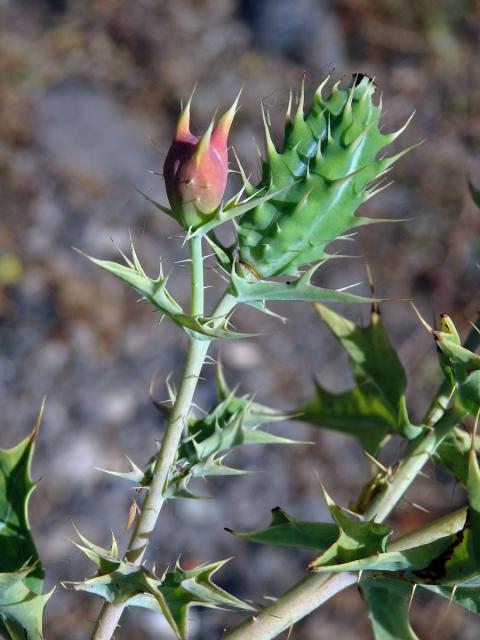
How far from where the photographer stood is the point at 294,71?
5578 millimetres

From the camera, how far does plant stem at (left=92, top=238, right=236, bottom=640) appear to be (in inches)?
37.0

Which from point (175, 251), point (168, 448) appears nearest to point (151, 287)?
point (168, 448)

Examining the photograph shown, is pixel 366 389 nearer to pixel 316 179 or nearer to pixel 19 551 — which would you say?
pixel 316 179

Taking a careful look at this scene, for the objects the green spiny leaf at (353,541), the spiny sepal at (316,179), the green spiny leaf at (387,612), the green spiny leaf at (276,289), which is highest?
the spiny sepal at (316,179)

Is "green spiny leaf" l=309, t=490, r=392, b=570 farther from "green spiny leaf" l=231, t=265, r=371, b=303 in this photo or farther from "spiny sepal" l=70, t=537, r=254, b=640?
"green spiny leaf" l=231, t=265, r=371, b=303

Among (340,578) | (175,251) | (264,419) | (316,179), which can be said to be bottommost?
(175,251)

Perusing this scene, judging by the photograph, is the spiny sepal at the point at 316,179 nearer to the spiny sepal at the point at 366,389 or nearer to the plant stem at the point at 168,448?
the plant stem at the point at 168,448

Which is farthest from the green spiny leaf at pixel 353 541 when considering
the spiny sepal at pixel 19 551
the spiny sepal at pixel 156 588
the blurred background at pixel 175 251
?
the blurred background at pixel 175 251

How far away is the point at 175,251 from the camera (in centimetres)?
459

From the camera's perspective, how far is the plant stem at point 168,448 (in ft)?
3.08

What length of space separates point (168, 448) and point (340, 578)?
0.29 m

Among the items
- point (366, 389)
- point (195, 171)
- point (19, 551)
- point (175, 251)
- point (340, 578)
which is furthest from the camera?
point (175, 251)

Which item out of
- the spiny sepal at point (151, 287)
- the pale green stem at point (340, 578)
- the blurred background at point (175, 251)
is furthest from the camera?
the blurred background at point (175, 251)

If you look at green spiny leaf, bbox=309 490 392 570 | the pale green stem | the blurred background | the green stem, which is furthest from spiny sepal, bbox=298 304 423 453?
the blurred background
